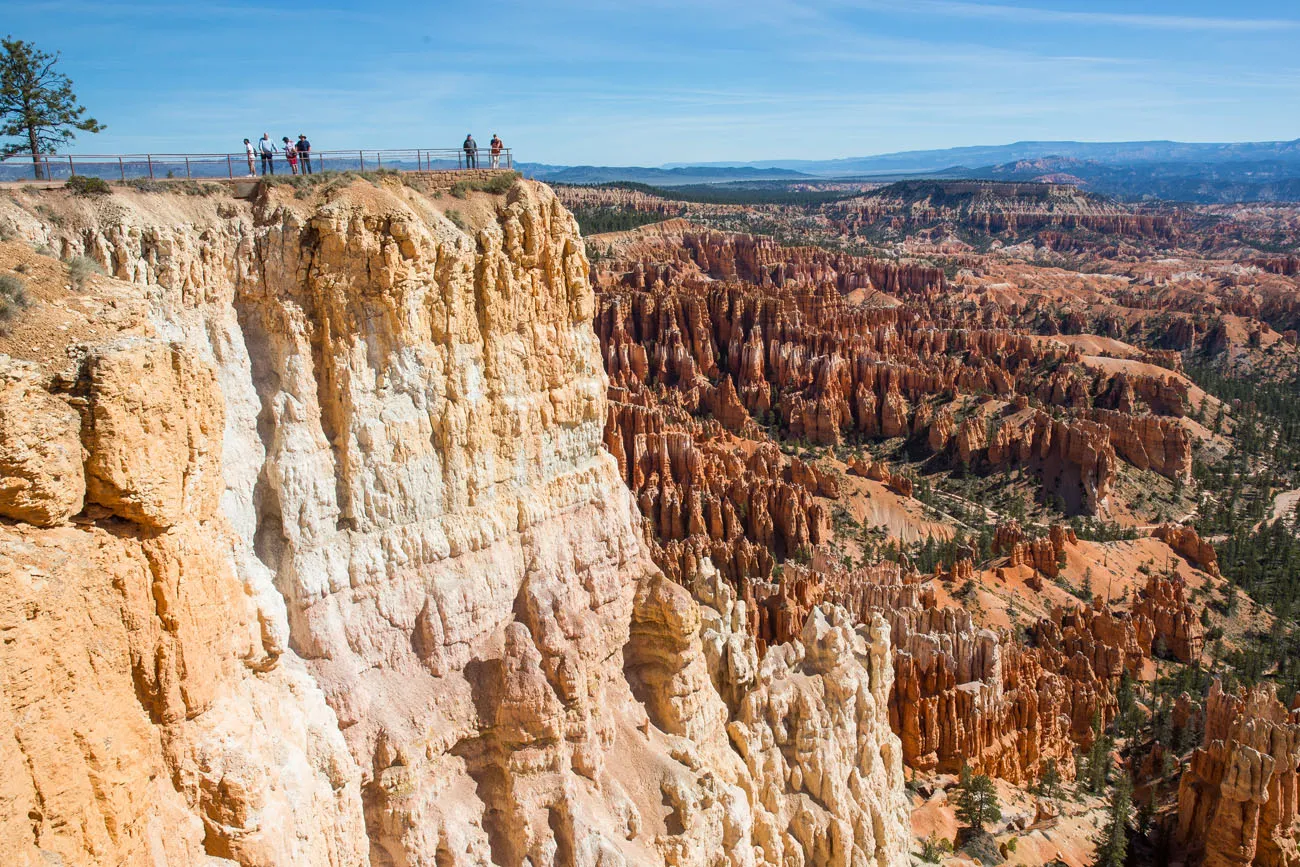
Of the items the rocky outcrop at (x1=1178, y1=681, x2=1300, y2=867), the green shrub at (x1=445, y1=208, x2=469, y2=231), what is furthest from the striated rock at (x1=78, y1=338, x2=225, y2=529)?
the rocky outcrop at (x1=1178, y1=681, x2=1300, y2=867)

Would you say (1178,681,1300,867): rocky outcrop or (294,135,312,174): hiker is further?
(1178,681,1300,867): rocky outcrop

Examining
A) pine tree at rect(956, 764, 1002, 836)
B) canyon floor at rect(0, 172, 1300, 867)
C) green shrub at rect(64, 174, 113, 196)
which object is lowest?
pine tree at rect(956, 764, 1002, 836)

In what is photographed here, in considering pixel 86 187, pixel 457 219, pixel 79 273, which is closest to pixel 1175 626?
pixel 457 219

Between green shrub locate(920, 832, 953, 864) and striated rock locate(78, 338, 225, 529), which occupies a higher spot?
striated rock locate(78, 338, 225, 529)

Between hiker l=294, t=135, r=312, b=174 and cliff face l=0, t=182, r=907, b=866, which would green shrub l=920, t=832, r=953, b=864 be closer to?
cliff face l=0, t=182, r=907, b=866

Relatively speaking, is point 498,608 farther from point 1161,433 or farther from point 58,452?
point 1161,433

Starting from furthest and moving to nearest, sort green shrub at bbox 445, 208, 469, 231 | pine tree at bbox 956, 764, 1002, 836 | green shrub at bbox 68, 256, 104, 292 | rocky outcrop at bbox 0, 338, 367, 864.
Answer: pine tree at bbox 956, 764, 1002, 836 → green shrub at bbox 445, 208, 469, 231 → green shrub at bbox 68, 256, 104, 292 → rocky outcrop at bbox 0, 338, 367, 864
